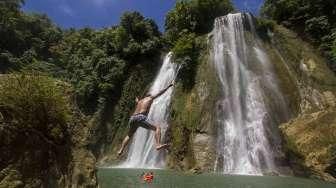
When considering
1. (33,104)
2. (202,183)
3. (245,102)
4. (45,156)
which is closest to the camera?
(33,104)

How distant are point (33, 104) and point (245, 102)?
29.4m

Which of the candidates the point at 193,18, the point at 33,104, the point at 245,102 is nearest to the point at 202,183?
the point at 33,104

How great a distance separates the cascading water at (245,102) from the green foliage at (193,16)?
4642 mm

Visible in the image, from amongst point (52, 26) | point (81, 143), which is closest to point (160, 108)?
point (81, 143)

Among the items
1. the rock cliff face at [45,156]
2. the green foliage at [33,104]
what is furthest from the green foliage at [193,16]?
the green foliage at [33,104]

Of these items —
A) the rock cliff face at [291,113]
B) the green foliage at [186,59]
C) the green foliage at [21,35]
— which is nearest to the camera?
the rock cliff face at [291,113]

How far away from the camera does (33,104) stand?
33.4 ft

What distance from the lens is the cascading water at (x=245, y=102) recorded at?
32.7 metres

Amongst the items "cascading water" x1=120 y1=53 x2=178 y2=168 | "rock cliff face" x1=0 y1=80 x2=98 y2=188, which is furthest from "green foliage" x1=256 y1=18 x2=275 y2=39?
"rock cliff face" x1=0 y1=80 x2=98 y2=188

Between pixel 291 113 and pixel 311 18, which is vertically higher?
pixel 311 18

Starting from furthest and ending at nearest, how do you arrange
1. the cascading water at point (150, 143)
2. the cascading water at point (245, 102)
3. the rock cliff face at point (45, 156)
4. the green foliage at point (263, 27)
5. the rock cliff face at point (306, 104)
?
the green foliage at point (263, 27) → the cascading water at point (150, 143) → the cascading water at point (245, 102) → the rock cliff face at point (306, 104) → the rock cliff face at point (45, 156)

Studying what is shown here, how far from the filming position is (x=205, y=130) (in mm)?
36281

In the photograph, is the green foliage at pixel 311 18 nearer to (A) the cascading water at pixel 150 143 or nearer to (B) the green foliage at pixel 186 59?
(B) the green foliage at pixel 186 59

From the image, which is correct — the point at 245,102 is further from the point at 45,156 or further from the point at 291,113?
the point at 45,156
